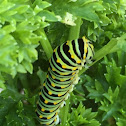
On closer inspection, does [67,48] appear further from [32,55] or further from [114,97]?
[114,97]

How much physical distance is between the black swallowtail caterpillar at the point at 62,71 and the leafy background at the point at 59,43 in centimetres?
8

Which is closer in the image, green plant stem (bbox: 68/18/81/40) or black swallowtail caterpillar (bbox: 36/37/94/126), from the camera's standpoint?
black swallowtail caterpillar (bbox: 36/37/94/126)

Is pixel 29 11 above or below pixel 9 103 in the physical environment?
above

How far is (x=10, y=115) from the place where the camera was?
1587mm

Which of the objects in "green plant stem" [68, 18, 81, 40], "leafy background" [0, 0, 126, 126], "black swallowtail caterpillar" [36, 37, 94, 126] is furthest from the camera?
"green plant stem" [68, 18, 81, 40]

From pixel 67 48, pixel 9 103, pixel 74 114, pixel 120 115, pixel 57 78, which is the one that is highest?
pixel 67 48

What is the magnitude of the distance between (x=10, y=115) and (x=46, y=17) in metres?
0.62

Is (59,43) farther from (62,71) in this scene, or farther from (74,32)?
(62,71)

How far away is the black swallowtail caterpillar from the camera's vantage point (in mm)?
1277

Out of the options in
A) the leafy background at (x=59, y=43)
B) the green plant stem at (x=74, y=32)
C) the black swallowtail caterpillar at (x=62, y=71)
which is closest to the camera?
the leafy background at (x=59, y=43)

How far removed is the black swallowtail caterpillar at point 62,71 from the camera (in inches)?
50.3

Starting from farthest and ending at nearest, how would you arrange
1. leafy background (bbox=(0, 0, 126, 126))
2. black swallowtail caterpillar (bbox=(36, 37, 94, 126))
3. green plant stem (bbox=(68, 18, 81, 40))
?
green plant stem (bbox=(68, 18, 81, 40)) < black swallowtail caterpillar (bbox=(36, 37, 94, 126)) < leafy background (bbox=(0, 0, 126, 126))

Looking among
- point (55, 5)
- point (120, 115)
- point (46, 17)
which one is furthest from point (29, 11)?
point (120, 115)

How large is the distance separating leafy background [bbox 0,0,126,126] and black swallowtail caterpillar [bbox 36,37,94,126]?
0.08m
